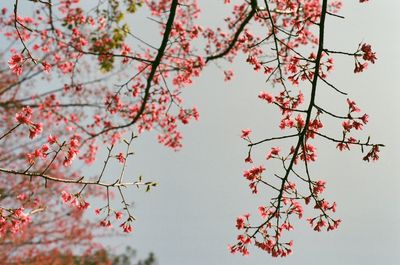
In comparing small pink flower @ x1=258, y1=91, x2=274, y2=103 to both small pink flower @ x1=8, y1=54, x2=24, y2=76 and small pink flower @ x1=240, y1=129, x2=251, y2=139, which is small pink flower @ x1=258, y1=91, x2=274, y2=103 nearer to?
small pink flower @ x1=240, y1=129, x2=251, y2=139

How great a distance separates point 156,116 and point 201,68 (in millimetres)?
1947

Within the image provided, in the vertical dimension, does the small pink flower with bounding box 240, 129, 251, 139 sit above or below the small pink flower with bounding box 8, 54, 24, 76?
below

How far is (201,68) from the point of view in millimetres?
9695

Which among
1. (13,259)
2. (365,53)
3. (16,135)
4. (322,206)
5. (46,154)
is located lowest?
(322,206)

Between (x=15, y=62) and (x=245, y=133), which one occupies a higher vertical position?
(x=15, y=62)

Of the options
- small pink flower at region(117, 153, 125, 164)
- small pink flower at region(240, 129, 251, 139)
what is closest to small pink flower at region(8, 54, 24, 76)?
small pink flower at region(117, 153, 125, 164)

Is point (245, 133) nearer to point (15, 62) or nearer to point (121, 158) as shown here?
point (121, 158)

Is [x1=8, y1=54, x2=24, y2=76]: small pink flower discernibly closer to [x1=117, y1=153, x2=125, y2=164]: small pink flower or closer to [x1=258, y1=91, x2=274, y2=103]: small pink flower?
[x1=117, y1=153, x2=125, y2=164]: small pink flower

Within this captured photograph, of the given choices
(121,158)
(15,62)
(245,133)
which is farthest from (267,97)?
(15,62)

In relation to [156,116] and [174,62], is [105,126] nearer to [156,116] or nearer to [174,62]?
[156,116]

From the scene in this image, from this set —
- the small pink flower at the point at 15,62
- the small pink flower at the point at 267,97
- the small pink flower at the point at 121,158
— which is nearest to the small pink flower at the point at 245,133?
the small pink flower at the point at 267,97

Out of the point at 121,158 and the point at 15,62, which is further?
the point at 121,158

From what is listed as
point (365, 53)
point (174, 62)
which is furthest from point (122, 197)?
point (174, 62)

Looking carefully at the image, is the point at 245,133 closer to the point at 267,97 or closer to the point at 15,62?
the point at 267,97
